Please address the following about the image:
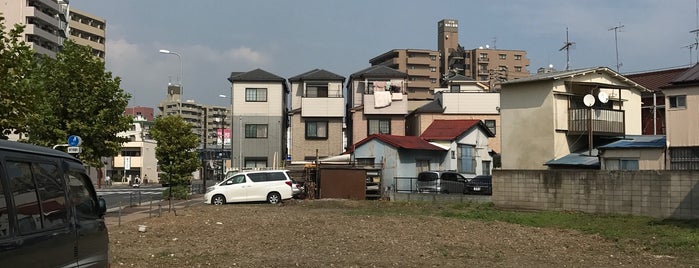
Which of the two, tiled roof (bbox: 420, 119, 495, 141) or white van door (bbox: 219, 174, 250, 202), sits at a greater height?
tiled roof (bbox: 420, 119, 495, 141)

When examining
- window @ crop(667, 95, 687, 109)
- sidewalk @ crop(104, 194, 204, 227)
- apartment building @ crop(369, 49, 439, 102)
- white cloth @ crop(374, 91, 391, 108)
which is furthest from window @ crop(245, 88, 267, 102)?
apartment building @ crop(369, 49, 439, 102)

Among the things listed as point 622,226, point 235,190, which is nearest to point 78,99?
point 235,190

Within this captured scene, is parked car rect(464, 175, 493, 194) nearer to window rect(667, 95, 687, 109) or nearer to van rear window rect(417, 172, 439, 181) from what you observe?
van rear window rect(417, 172, 439, 181)

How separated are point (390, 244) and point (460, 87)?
153ft

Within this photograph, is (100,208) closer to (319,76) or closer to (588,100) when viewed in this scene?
(588,100)

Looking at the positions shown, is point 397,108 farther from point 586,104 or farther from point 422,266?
point 422,266

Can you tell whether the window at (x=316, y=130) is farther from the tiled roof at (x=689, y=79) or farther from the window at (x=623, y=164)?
the tiled roof at (x=689, y=79)

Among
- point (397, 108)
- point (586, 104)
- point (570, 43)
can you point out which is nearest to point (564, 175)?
point (586, 104)

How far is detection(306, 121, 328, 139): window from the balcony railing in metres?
25.3

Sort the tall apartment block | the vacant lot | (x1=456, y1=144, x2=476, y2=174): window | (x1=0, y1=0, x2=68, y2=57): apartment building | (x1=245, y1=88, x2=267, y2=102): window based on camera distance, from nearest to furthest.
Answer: the vacant lot < (x1=456, y1=144, x2=476, y2=174): window < (x1=245, y1=88, x2=267, y2=102): window < (x1=0, y1=0, x2=68, y2=57): apartment building < the tall apartment block

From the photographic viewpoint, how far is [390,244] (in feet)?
46.5

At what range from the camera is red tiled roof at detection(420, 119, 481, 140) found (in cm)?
4562

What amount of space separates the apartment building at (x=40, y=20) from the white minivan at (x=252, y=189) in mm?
44930

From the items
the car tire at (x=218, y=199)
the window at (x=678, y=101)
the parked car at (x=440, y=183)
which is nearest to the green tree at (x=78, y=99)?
the car tire at (x=218, y=199)
